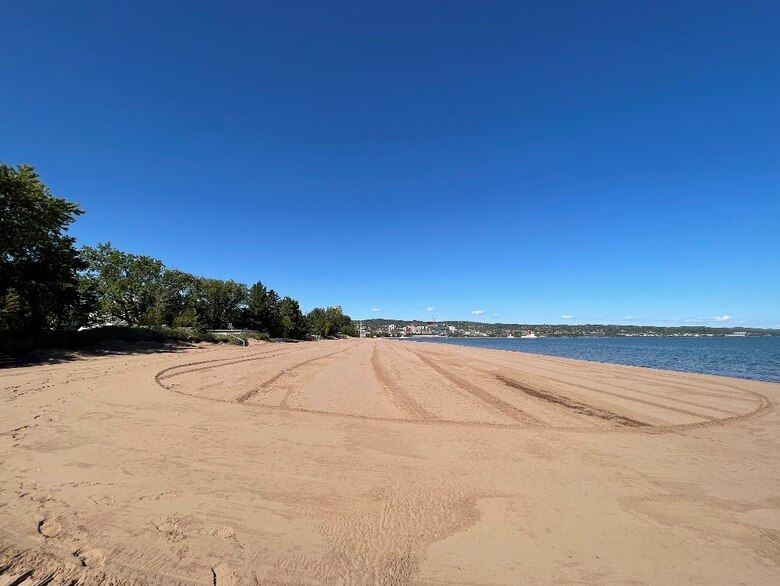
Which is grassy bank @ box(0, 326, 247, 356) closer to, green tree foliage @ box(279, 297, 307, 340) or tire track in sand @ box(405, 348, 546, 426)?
tire track in sand @ box(405, 348, 546, 426)

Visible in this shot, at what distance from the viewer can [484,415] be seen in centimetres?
944

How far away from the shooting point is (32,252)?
2514cm

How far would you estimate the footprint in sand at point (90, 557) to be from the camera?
3.11 meters

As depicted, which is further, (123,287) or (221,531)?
(123,287)

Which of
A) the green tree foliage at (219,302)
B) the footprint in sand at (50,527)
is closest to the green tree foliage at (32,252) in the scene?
the footprint in sand at (50,527)

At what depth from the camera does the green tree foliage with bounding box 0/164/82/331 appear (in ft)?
73.6

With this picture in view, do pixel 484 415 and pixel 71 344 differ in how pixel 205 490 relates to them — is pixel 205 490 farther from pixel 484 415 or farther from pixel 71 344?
pixel 71 344

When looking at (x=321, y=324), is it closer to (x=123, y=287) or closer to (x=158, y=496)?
(x=123, y=287)

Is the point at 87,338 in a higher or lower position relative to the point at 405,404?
higher

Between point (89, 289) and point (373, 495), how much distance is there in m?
43.3

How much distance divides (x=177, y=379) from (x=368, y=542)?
12.5m

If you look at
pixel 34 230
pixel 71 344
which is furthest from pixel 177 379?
pixel 34 230

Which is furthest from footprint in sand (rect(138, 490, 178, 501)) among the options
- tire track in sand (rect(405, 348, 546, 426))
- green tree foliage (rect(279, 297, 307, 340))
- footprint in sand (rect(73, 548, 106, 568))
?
green tree foliage (rect(279, 297, 307, 340))

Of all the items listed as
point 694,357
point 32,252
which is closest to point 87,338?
point 32,252
